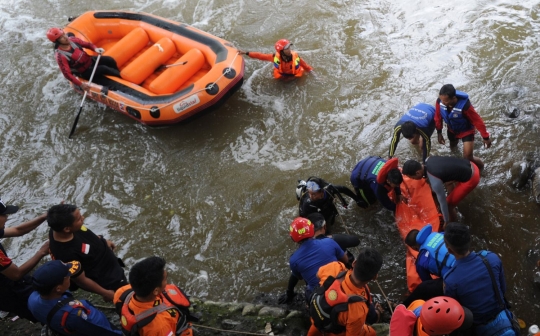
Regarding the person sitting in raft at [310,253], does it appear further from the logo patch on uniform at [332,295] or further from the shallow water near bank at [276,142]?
the shallow water near bank at [276,142]

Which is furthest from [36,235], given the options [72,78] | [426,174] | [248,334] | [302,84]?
[426,174]

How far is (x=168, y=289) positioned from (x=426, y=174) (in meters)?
2.68

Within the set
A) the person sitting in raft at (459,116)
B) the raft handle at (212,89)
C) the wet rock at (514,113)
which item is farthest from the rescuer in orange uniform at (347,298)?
the wet rock at (514,113)

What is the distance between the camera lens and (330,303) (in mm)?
2754

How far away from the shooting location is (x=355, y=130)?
592 cm

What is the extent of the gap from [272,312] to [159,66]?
4499 mm

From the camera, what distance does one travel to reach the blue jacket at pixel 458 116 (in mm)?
4426

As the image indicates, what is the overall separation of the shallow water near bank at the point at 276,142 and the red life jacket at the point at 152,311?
1627mm

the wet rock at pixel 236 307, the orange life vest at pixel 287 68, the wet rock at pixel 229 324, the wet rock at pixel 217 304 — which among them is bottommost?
the wet rock at pixel 217 304

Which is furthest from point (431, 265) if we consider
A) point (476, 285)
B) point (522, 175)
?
point (522, 175)

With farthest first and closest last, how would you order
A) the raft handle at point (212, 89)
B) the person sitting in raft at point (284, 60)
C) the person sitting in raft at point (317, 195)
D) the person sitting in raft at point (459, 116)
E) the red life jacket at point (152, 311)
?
1. the person sitting in raft at point (284, 60)
2. the raft handle at point (212, 89)
3. the person sitting in raft at point (459, 116)
4. the person sitting in raft at point (317, 195)
5. the red life jacket at point (152, 311)

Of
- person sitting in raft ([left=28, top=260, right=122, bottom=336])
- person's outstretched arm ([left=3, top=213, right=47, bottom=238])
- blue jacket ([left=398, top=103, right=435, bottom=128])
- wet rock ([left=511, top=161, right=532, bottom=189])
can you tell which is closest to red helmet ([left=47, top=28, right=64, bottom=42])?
person's outstretched arm ([left=3, top=213, right=47, bottom=238])

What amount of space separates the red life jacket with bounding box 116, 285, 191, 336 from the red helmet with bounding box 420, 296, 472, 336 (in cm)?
148

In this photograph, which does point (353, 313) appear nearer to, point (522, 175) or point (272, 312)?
point (272, 312)
